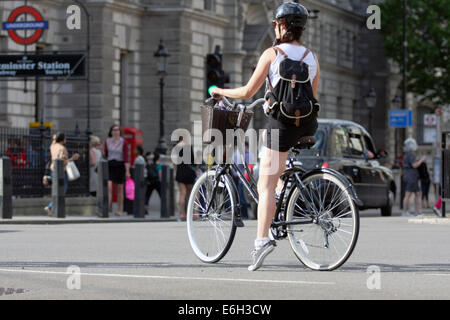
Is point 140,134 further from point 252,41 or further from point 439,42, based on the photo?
point 439,42

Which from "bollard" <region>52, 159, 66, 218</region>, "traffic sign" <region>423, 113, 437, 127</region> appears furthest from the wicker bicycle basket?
"traffic sign" <region>423, 113, 437, 127</region>

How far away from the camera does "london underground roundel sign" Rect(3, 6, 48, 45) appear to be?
28766 mm

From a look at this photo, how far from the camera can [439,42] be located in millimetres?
61000

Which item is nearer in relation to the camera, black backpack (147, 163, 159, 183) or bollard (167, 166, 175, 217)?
bollard (167, 166, 175, 217)

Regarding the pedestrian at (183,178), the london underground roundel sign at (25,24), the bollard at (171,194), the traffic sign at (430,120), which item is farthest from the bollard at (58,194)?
the traffic sign at (430,120)

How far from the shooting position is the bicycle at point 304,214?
9.20 meters

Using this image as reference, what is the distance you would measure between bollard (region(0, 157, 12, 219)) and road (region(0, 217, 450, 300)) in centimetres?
704

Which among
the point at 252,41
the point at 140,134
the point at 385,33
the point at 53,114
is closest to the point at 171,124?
the point at 140,134

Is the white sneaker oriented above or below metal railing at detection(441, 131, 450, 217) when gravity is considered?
below

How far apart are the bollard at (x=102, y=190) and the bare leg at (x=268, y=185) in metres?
14.1

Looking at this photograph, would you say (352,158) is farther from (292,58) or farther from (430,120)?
(430,120)

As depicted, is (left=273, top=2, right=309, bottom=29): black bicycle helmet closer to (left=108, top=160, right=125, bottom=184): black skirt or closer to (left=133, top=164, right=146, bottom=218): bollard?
(left=133, top=164, right=146, bottom=218): bollard

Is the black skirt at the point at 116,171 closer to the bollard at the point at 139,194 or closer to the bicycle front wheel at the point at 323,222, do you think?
the bollard at the point at 139,194

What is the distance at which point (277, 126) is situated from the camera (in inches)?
369
